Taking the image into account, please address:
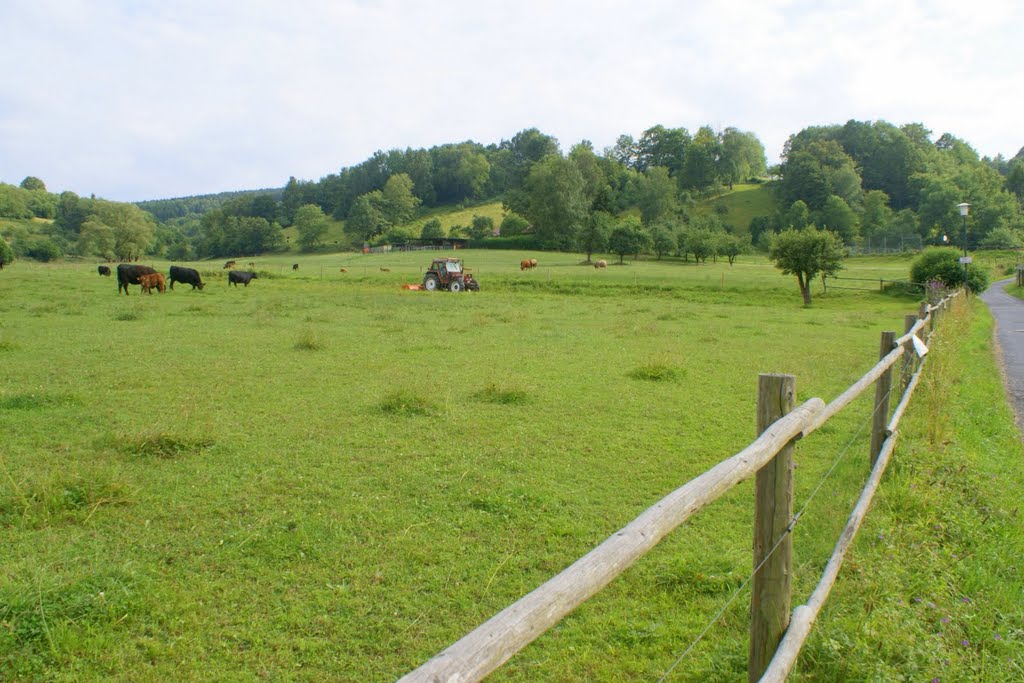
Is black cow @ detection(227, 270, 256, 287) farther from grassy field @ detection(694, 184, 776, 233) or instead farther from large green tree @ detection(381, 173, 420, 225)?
grassy field @ detection(694, 184, 776, 233)

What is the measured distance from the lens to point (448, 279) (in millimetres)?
36062

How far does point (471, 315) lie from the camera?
21859 millimetres

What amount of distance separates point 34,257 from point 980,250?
110620mm

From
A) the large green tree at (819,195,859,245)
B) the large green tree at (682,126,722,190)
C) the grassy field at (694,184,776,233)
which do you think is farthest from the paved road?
the large green tree at (682,126,722,190)

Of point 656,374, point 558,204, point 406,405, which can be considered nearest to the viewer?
point 406,405

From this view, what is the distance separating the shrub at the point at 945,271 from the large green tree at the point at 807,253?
195 inches

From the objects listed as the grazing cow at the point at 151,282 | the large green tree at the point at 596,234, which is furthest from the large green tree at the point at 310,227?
the grazing cow at the point at 151,282

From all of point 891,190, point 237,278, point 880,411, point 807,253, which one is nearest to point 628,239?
point 807,253

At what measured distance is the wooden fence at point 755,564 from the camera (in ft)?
4.36

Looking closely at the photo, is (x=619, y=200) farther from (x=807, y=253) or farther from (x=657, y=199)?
(x=807, y=253)

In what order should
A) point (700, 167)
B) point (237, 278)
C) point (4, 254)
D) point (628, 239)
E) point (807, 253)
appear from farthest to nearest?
point (700, 167), point (628, 239), point (4, 254), point (237, 278), point (807, 253)

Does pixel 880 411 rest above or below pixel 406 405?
above

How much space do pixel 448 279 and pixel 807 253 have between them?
63.6ft

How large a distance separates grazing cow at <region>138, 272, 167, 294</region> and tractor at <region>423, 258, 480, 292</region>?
42.8 feet
